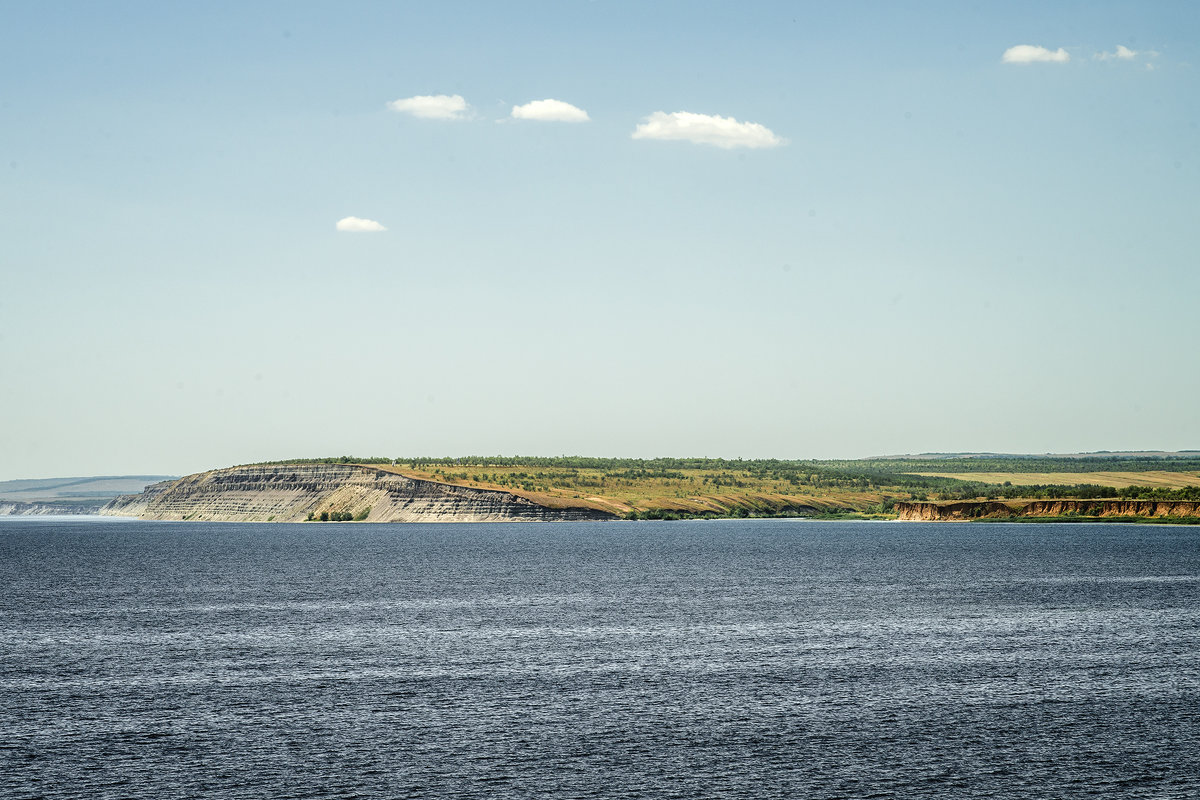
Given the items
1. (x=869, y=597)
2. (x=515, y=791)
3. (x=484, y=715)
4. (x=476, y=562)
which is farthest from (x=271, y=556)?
(x=515, y=791)

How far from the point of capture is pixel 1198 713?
37.5m

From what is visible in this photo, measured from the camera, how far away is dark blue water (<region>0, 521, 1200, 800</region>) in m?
30.2

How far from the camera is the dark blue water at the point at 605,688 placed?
30250mm

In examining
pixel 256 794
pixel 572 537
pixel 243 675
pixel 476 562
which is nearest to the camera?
pixel 256 794

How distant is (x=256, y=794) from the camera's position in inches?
1125

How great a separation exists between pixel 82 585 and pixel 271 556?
39.8m

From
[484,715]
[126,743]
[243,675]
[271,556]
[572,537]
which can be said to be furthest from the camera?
[572,537]

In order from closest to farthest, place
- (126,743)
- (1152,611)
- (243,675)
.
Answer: (126,743) → (243,675) → (1152,611)

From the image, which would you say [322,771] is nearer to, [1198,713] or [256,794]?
[256,794]

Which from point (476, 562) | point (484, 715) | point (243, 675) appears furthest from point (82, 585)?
point (484, 715)

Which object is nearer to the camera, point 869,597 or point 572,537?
point 869,597

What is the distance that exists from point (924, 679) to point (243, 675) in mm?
26363

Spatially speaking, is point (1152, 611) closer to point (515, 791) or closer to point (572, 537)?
point (515, 791)

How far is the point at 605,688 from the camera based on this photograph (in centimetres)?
4203
